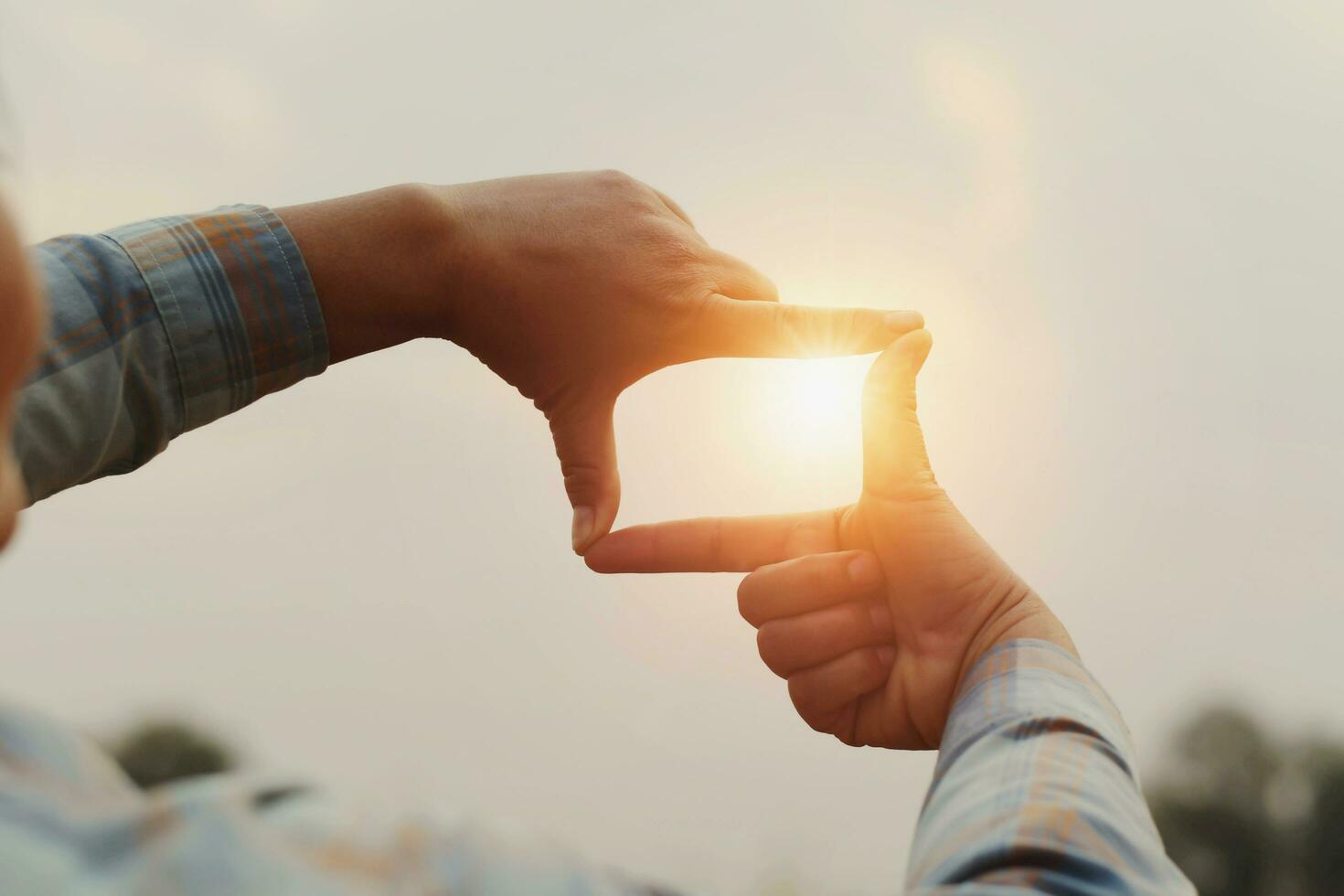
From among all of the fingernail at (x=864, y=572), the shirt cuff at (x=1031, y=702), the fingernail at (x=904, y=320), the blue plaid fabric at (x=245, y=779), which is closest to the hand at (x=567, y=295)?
the fingernail at (x=904, y=320)

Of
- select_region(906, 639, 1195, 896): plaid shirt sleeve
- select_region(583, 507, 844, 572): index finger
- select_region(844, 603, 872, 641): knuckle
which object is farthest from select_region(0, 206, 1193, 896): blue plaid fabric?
select_region(583, 507, 844, 572): index finger

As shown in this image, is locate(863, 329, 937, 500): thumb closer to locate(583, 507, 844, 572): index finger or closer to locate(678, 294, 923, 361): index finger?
locate(678, 294, 923, 361): index finger

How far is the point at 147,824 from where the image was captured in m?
0.47

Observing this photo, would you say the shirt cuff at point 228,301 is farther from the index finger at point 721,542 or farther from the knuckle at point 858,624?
the knuckle at point 858,624

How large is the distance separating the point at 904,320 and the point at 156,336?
101 centimetres

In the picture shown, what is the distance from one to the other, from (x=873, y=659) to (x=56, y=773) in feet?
3.86

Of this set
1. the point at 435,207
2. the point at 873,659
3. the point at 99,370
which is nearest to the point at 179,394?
the point at 99,370

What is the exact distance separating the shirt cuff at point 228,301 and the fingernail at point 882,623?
0.88 m

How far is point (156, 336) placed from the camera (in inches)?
53.7

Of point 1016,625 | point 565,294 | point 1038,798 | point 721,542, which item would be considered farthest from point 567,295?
point 1038,798

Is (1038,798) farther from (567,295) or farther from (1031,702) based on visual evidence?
(567,295)

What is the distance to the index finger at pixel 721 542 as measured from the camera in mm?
1646

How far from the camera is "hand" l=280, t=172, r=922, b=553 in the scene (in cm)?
154

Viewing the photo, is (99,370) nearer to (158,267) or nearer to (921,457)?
(158,267)
